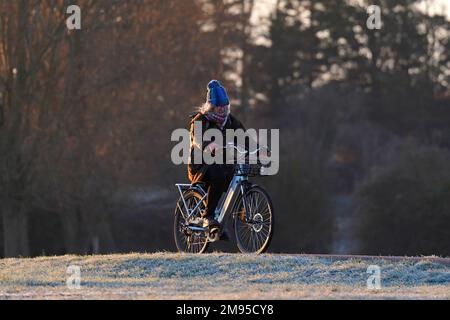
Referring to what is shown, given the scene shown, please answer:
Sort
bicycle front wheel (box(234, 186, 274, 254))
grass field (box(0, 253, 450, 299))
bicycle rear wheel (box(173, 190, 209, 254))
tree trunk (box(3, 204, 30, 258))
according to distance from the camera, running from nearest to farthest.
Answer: grass field (box(0, 253, 450, 299))
bicycle front wheel (box(234, 186, 274, 254))
bicycle rear wheel (box(173, 190, 209, 254))
tree trunk (box(3, 204, 30, 258))

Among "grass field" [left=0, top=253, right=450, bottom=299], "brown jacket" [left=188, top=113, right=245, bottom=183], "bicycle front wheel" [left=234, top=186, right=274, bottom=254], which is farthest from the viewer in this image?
"brown jacket" [left=188, top=113, right=245, bottom=183]

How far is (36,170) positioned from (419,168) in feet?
47.0

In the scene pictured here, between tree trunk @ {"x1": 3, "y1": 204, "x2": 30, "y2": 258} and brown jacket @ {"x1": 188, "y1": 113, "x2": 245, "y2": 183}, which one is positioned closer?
brown jacket @ {"x1": 188, "y1": 113, "x2": 245, "y2": 183}

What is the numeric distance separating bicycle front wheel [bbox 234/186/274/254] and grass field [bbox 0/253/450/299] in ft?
1.04

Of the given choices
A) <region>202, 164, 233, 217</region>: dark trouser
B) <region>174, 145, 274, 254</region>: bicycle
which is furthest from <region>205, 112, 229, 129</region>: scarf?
<region>202, 164, 233, 217</region>: dark trouser

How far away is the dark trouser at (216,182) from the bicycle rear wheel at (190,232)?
0.34 metres

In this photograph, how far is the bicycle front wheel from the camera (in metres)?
13.9

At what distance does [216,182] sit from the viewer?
47.3 ft

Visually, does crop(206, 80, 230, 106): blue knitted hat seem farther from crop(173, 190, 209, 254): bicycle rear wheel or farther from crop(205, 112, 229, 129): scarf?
crop(173, 190, 209, 254): bicycle rear wheel

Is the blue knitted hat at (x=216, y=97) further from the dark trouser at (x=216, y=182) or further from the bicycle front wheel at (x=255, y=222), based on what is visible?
the bicycle front wheel at (x=255, y=222)

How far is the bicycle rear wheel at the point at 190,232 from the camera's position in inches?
594

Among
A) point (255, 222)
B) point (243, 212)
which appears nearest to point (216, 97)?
point (243, 212)

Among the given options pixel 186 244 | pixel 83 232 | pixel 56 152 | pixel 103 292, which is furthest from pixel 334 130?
pixel 103 292

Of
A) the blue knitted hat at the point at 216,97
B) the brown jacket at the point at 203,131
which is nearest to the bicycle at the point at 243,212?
the brown jacket at the point at 203,131
